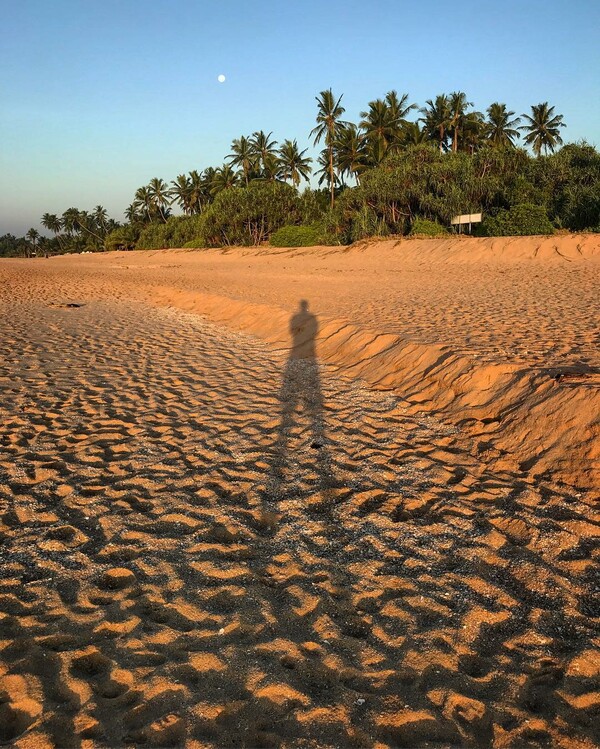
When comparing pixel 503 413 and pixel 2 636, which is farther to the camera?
pixel 503 413

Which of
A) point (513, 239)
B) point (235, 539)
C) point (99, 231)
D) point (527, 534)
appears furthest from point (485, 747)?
point (99, 231)

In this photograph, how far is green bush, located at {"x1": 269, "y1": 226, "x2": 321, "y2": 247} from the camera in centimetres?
3431

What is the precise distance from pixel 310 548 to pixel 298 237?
33.5 meters

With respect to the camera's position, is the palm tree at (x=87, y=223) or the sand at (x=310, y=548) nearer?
the sand at (x=310, y=548)

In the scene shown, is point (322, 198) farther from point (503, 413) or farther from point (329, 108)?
point (503, 413)

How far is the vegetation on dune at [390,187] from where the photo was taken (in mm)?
23703

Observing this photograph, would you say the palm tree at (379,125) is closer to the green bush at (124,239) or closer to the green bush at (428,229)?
the green bush at (428,229)

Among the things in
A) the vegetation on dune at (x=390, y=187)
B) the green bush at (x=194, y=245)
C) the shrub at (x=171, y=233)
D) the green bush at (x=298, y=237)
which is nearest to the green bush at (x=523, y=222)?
the vegetation on dune at (x=390, y=187)

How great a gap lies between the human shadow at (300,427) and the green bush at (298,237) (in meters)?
27.3

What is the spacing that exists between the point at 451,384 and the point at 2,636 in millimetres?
4635

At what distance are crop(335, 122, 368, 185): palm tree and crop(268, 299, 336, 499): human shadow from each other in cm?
3870

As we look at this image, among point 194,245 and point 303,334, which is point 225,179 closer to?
point 194,245

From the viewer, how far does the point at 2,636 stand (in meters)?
2.27

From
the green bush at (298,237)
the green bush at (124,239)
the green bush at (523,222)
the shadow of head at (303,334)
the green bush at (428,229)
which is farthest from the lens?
the green bush at (124,239)
